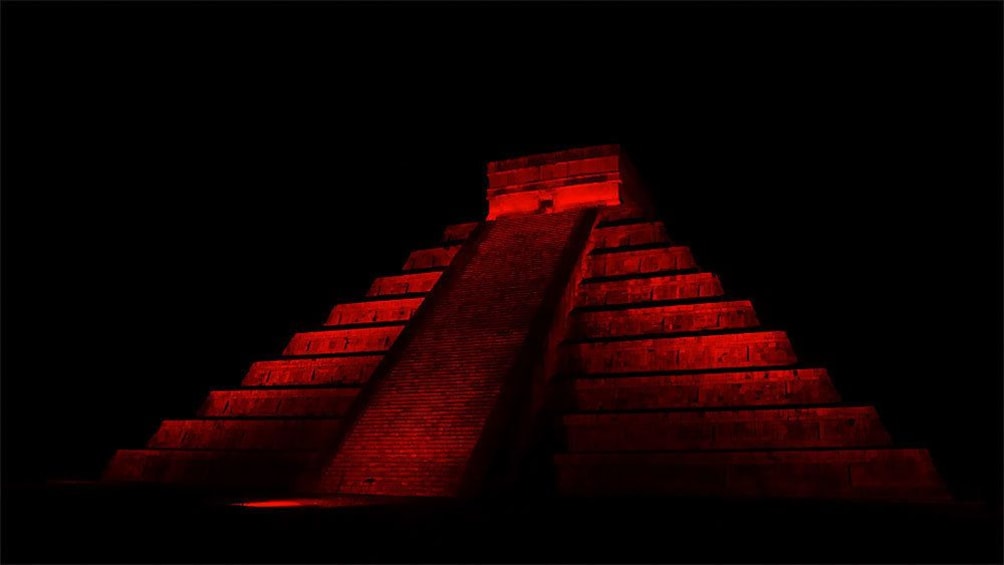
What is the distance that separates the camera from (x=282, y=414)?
10.5 meters

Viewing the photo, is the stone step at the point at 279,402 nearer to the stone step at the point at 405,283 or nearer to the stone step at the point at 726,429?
the stone step at the point at 405,283

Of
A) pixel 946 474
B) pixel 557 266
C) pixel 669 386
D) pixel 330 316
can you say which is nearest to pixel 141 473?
pixel 330 316

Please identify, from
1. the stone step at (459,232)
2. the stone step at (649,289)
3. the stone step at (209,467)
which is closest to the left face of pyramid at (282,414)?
the stone step at (209,467)

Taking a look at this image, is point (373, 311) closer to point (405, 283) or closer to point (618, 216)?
point (405, 283)

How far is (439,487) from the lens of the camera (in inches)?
314

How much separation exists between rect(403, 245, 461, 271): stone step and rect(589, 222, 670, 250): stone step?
2.33 m

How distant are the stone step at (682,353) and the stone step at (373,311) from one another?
281 centimetres

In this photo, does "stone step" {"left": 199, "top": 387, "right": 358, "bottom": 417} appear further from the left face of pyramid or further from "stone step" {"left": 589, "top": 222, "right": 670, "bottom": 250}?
"stone step" {"left": 589, "top": 222, "right": 670, "bottom": 250}

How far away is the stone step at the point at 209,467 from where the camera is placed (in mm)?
9508

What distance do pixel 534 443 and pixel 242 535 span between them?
378cm

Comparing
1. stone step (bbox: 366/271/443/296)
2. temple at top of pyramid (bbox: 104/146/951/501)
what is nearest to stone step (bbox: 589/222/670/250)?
temple at top of pyramid (bbox: 104/146/951/501)

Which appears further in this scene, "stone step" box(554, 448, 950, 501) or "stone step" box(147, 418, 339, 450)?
"stone step" box(147, 418, 339, 450)

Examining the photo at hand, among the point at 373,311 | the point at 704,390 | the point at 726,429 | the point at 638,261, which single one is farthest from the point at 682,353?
the point at 373,311

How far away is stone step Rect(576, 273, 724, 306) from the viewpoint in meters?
9.96
